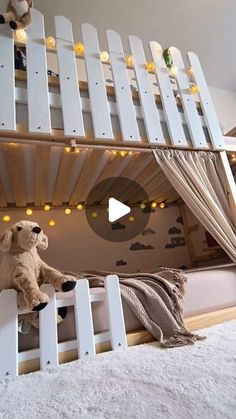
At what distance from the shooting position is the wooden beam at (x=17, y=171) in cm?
135

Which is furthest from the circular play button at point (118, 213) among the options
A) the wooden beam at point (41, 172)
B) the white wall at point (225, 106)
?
the white wall at point (225, 106)

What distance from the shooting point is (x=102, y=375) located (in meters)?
0.74

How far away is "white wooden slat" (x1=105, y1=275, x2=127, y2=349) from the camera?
948 mm

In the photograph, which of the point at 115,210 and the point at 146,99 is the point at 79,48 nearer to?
the point at 146,99

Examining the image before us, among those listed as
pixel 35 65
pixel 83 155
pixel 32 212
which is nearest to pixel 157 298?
pixel 83 155

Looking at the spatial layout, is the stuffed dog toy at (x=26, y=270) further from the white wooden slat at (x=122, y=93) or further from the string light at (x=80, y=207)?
the string light at (x=80, y=207)

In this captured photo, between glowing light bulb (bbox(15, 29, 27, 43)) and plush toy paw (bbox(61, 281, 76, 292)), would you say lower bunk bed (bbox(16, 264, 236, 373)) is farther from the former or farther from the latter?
glowing light bulb (bbox(15, 29, 27, 43))

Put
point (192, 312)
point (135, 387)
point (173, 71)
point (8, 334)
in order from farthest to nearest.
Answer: point (173, 71) < point (192, 312) < point (8, 334) < point (135, 387)

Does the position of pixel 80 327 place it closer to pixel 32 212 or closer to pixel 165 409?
pixel 165 409

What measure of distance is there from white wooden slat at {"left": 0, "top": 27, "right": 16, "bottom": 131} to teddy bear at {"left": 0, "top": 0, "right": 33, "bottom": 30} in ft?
0.15

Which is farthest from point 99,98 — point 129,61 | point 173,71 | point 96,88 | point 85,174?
point 173,71

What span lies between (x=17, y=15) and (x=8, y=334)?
1.54 metres

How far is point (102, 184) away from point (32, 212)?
2.44 feet

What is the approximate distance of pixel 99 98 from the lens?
139 cm
